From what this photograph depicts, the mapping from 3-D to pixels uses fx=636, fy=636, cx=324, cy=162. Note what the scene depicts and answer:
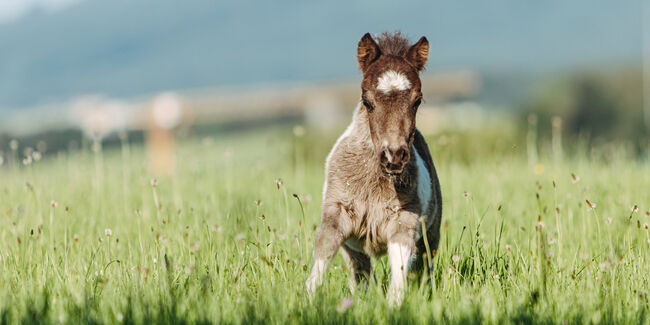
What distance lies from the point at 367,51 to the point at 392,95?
557 millimetres

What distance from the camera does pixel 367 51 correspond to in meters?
4.47

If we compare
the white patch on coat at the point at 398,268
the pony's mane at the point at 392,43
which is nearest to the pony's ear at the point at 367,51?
the pony's mane at the point at 392,43

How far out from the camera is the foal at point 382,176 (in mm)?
4035

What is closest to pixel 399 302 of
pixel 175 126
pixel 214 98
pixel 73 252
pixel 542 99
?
pixel 73 252

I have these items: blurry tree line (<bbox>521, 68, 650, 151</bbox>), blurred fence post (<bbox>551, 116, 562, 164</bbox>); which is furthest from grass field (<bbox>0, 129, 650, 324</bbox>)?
blurry tree line (<bbox>521, 68, 650, 151</bbox>)

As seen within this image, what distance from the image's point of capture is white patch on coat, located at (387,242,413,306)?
13.2 ft

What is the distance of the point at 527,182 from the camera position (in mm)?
9023

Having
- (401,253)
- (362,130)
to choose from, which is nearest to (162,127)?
(362,130)

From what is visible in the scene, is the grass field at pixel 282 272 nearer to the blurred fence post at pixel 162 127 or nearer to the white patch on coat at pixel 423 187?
the white patch on coat at pixel 423 187

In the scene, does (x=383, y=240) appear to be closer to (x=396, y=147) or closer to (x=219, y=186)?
(x=396, y=147)

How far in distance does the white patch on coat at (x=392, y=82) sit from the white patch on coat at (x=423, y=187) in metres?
0.80

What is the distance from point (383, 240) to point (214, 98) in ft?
49.8

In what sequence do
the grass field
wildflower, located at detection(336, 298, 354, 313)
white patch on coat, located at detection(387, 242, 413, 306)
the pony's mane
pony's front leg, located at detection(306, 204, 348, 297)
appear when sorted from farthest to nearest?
the pony's mane, pony's front leg, located at detection(306, 204, 348, 297), white patch on coat, located at detection(387, 242, 413, 306), the grass field, wildflower, located at detection(336, 298, 354, 313)

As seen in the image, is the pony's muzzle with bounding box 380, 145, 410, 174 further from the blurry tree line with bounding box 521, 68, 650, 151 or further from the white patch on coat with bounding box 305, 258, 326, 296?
the blurry tree line with bounding box 521, 68, 650, 151
